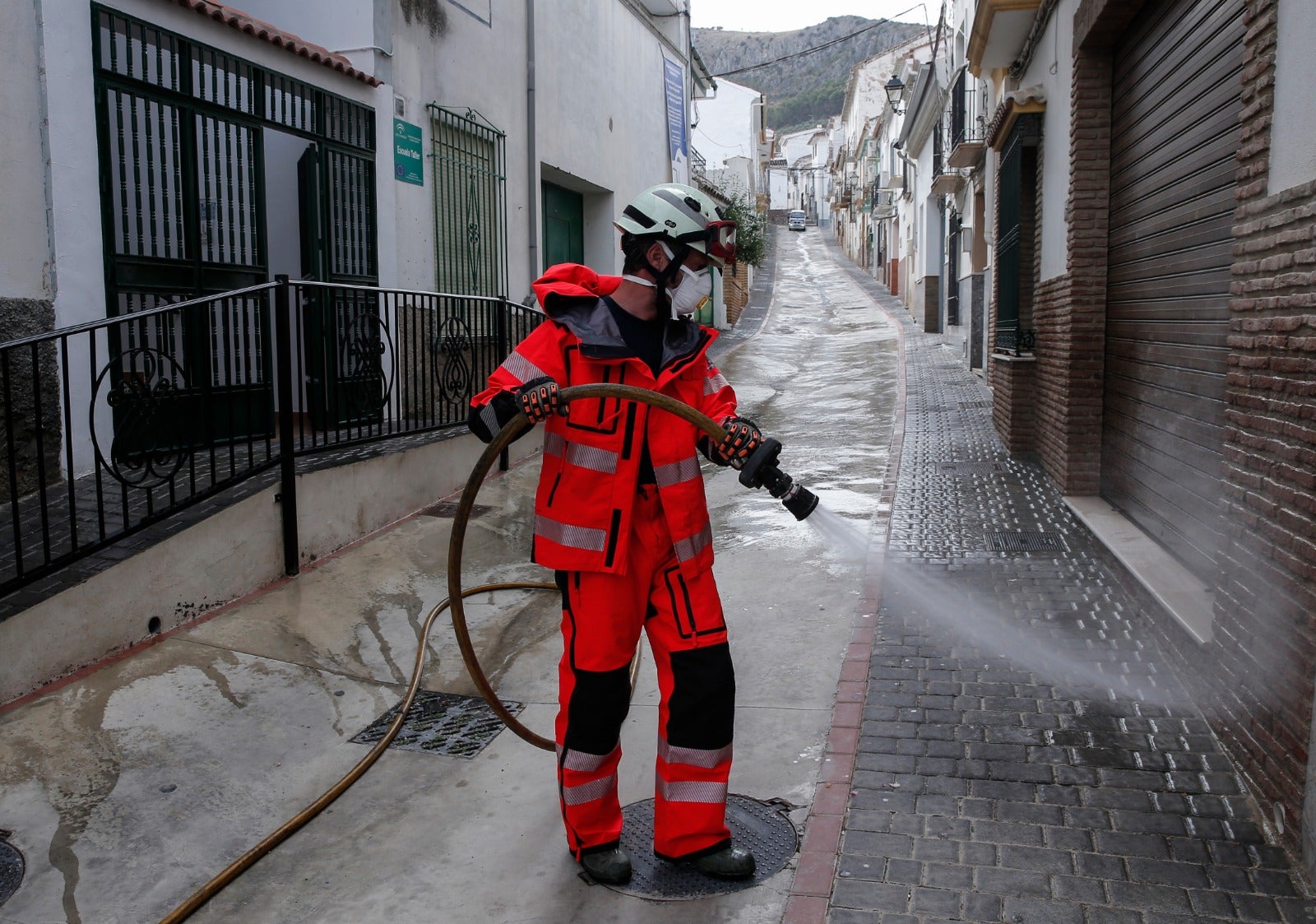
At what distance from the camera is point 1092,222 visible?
7770mm

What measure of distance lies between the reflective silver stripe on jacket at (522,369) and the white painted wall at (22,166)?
4.02 m

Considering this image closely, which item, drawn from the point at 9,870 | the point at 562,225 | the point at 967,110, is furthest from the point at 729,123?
the point at 9,870

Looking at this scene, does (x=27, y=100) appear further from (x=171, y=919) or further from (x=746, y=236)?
(x=746, y=236)

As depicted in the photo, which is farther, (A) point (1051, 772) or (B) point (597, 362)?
(A) point (1051, 772)

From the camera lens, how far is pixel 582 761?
3.20 m

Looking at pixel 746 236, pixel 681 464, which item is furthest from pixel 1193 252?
pixel 746 236

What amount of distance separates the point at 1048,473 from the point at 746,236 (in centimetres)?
2068

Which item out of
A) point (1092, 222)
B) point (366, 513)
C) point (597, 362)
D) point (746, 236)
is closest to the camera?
point (597, 362)

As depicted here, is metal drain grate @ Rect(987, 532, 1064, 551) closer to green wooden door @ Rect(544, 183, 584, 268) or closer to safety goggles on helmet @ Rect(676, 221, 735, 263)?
safety goggles on helmet @ Rect(676, 221, 735, 263)

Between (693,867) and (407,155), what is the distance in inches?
318

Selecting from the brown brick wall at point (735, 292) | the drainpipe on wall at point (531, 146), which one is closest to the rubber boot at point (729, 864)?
the drainpipe on wall at point (531, 146)

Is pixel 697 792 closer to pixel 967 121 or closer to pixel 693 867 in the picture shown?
pixel 693 867

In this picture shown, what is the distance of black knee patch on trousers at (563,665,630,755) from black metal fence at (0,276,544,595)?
8.11 feet

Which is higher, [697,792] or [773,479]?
[773,479]
